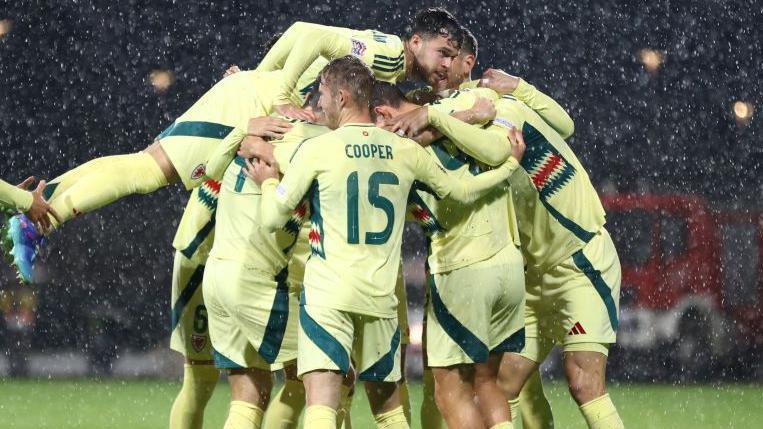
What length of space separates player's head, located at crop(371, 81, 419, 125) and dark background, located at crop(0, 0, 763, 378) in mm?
8361

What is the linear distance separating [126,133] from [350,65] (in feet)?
34.4

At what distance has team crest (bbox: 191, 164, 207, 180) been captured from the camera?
677 centimetres

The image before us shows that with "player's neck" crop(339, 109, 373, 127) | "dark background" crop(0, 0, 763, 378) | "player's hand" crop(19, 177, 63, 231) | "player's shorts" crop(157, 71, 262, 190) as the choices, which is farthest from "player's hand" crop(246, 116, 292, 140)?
"dark background" crop(0, 0, 763, 378)

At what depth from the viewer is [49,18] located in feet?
50.1

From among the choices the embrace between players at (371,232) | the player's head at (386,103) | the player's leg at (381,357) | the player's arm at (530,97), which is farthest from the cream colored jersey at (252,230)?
the player's arm at (530,97)

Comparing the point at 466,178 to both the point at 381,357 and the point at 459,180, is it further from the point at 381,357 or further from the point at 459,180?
the point at 381,357

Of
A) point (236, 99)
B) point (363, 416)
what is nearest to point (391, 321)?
point (236, 99)

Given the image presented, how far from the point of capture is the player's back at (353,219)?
5.64 meters

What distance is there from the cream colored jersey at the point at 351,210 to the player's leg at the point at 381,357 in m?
0.07

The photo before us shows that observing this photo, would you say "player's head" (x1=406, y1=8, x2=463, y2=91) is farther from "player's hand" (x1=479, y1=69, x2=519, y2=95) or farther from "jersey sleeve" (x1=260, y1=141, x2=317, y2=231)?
"jersey sleeve" (x1=260, y1=141, x2=317, y2=231)

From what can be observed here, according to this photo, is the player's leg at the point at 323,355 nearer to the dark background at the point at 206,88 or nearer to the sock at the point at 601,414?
the sock at the point at 601,414

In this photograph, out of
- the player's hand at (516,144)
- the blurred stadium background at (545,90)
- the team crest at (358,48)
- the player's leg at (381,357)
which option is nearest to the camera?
the player's leg at (381,357)

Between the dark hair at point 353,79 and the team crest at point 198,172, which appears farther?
the team crest at point 198,172

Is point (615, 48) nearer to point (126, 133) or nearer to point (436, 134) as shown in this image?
point (126, 133)
